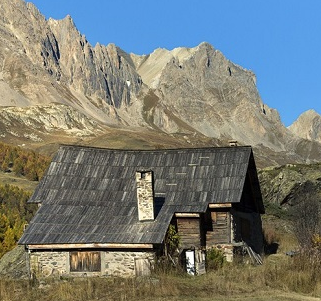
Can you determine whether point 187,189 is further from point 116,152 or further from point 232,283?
point 232,283

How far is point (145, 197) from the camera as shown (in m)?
25.1

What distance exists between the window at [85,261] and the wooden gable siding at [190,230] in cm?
363

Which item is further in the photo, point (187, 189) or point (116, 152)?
point (116, 152)

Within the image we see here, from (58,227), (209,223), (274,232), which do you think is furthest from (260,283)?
(274,232)

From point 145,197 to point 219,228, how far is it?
3.99 m

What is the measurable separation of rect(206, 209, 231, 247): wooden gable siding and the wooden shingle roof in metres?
0.87

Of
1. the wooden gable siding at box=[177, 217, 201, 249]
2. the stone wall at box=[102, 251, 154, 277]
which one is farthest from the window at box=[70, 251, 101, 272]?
the wooden gable siding at box=[177, 217, 201, 249]

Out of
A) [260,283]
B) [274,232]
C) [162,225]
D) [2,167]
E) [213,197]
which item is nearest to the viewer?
[260,283]

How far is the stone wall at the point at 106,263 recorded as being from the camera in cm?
2409

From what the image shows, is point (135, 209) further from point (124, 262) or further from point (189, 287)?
point (189, 287)

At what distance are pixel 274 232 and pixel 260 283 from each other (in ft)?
47.2

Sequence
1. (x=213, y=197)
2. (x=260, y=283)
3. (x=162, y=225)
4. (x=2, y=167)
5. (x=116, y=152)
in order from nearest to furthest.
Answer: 1. (x=260, y=283)
2. (x=162, y=225)
3. (x=213, y=197)
4. (x=116, y=152)
5. (x=2, y=167)

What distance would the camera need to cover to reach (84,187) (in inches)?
1096

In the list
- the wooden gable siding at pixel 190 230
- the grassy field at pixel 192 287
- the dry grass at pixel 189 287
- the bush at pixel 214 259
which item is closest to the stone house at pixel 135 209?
the wooden gable siding at pixel 190 230
